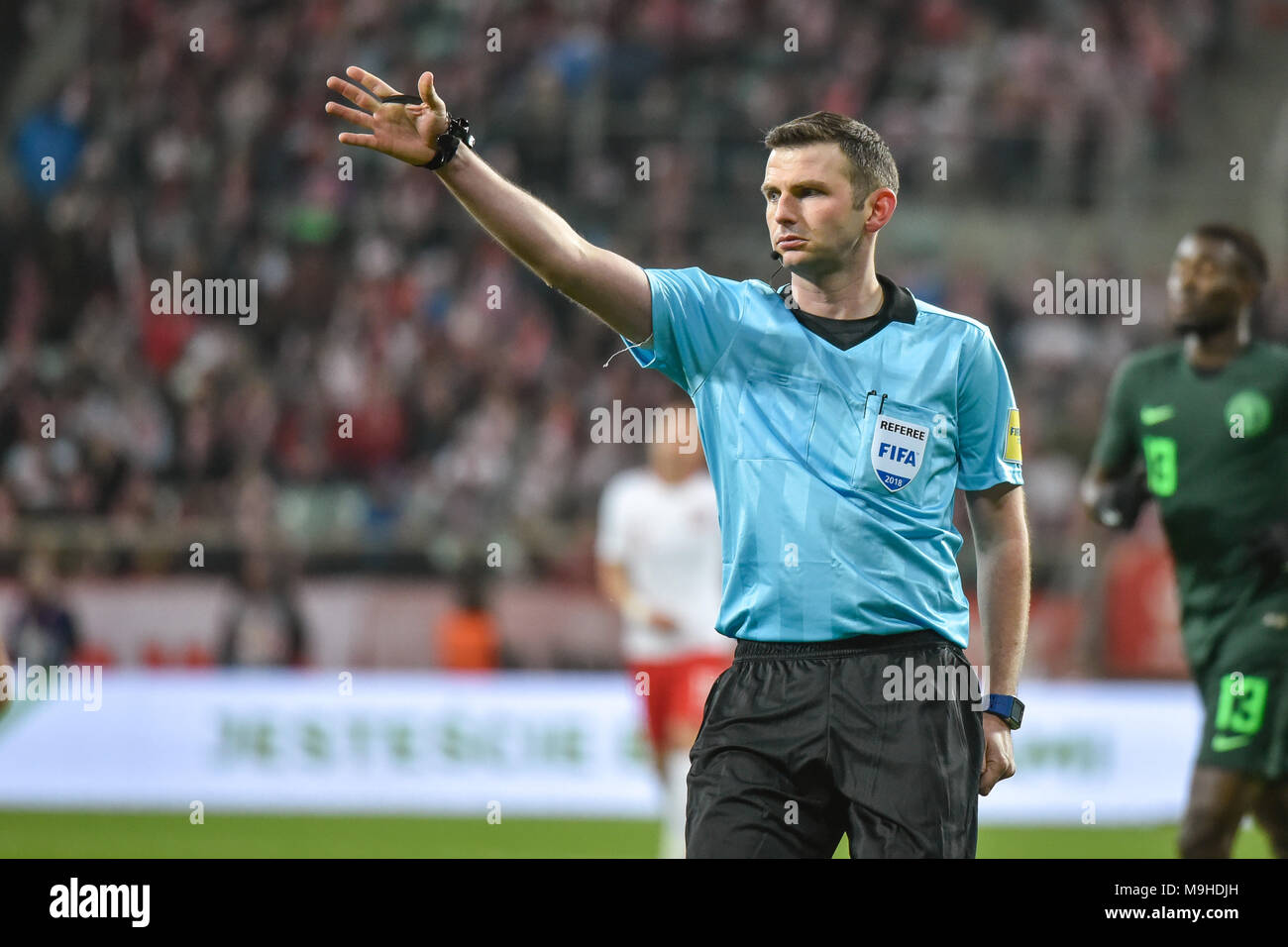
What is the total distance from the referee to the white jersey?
5.25 metres

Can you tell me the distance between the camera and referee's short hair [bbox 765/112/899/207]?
4.20 metres

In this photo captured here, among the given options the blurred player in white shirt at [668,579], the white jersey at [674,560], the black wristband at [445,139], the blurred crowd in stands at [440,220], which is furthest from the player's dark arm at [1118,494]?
the blurred crowd in stands at [440,220]

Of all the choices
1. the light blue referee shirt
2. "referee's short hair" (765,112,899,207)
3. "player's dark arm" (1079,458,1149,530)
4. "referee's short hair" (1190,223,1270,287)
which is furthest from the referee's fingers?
"referee's short hair" (1190,223,1270,287)

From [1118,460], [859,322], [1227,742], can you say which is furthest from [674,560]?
[859,322]

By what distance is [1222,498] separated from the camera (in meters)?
6.61

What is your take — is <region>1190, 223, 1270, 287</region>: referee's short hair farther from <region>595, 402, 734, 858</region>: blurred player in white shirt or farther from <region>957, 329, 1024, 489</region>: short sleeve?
<region>595, 402, 734, 858</region>: blurred player in white shirt

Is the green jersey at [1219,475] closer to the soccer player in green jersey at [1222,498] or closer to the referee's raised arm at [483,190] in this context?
the soccer player in green jersey at [1222,498]

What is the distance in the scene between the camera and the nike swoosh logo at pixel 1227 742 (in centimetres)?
632

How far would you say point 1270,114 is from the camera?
18781 mm

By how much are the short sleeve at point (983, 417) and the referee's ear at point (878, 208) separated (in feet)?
1.26

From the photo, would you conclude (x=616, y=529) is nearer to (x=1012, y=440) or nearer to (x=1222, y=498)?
Result: (x=1222, y=498)

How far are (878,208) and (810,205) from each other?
8.9 inches
